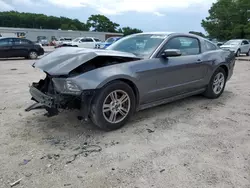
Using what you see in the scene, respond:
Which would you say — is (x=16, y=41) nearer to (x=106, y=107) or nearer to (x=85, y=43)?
(x=85, y=43)

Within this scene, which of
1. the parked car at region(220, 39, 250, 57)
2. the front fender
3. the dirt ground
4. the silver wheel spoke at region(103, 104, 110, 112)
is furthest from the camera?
the parked car at region(220, 39, 250, 57)

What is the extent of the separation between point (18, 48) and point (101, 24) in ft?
270

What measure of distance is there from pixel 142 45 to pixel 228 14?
43995 mm

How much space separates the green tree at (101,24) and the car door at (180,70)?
89.8 metres

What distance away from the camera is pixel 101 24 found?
91.9m

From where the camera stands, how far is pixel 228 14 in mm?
41531

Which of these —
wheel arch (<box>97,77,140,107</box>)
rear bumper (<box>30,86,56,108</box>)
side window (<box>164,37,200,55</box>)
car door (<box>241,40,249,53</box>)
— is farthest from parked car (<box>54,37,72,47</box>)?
wheel arch (<box>97,77,140,107</box>)

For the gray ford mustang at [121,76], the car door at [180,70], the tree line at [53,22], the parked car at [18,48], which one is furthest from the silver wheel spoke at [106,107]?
the tree line at [53,22]

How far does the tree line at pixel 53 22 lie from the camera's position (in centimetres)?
8212

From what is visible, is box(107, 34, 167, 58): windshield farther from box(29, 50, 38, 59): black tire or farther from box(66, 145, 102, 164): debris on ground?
box(29, 50, 38, 59): black tire

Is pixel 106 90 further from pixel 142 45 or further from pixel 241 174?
pixel 241 174

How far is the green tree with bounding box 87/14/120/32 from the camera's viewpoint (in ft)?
300

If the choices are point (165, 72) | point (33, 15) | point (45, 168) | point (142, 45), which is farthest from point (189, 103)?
point (33, 15)

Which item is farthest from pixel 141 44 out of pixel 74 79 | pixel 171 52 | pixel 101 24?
pixel 101 24
